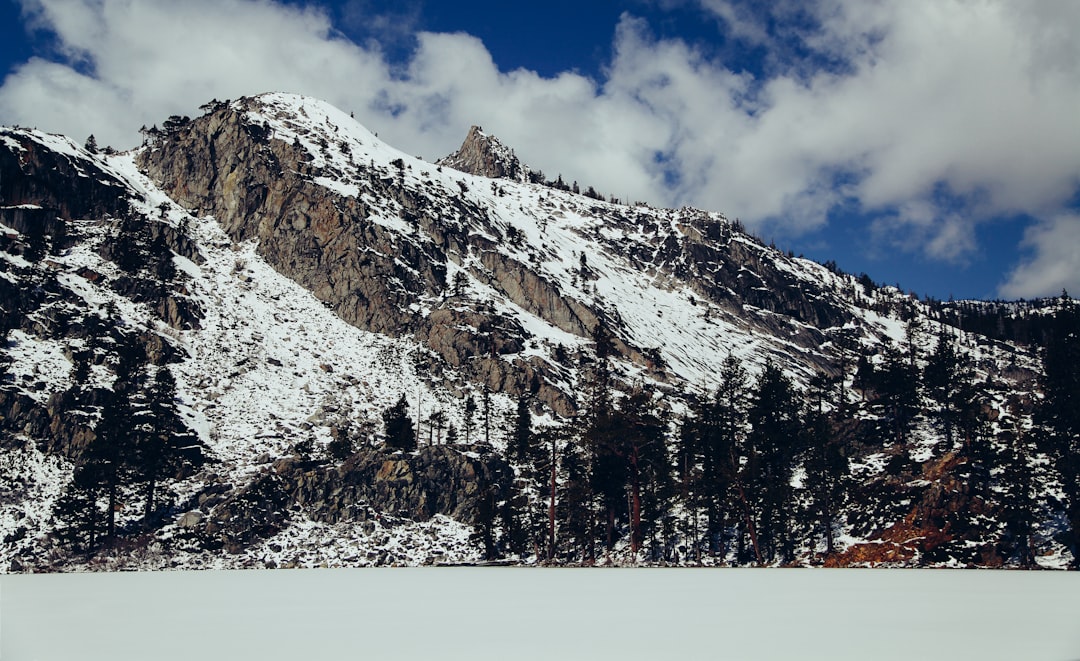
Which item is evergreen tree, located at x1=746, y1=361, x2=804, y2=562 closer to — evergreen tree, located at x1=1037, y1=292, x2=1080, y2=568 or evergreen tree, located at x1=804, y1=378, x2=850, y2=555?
evergreen tree, located at x1=804, y1=378, x2=850, y2=555

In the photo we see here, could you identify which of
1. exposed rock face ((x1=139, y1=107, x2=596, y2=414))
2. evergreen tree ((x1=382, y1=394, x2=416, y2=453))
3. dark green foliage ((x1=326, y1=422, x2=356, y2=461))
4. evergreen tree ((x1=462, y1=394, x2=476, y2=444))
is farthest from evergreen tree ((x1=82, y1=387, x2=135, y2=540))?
exposed rock face ((x1=139, y1=107, x2=596, y2=414))

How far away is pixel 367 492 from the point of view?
7500 cm

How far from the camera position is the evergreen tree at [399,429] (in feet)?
263

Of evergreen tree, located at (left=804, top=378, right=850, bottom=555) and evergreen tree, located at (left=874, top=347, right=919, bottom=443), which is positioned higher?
evergreen tree, located at (left=874, top=347, right=919, bottom=443)

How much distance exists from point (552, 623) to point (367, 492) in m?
59.6

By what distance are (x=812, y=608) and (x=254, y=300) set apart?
98.1 m

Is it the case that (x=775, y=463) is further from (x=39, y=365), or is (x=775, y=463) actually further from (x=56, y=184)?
(x=56, y=184)

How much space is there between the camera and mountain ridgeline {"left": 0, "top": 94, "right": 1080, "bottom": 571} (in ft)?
198

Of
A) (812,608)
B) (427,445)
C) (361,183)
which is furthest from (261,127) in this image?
(812,608)

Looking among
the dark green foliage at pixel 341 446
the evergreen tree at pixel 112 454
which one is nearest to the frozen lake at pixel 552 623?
the evergreen tree at pixel 112 454

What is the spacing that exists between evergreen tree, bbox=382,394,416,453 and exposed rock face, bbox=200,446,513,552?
1410 millimetres

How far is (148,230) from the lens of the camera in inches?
4146

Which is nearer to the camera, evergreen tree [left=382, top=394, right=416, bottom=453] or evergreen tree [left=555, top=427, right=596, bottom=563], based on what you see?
evergreen tree [left=555, top=427, right=596, bottom=563]

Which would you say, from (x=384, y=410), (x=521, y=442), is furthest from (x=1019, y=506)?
(x=384, y=410)
